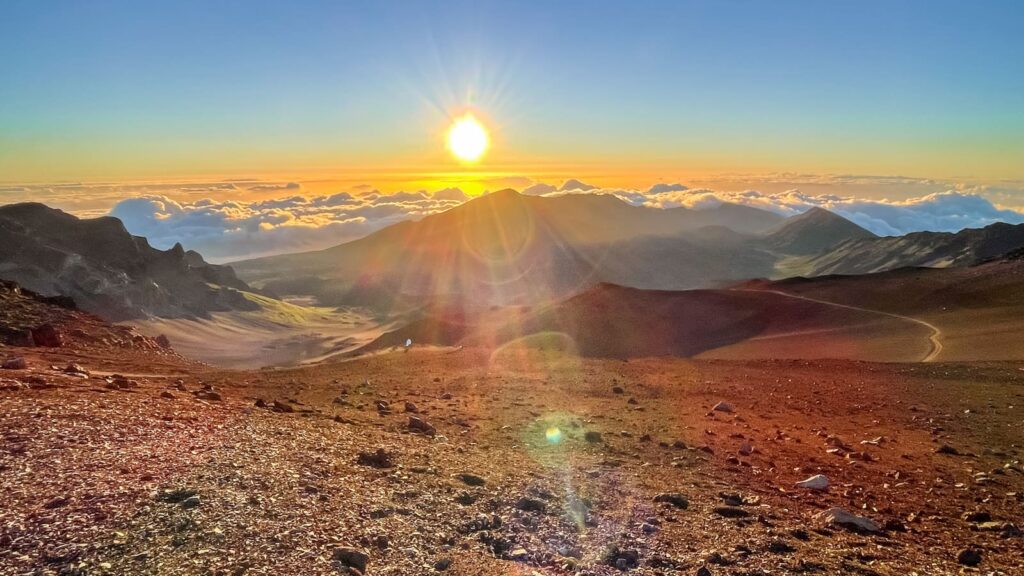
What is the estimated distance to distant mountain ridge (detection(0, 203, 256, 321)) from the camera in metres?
91.5

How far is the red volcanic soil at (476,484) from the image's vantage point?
660 centimetres

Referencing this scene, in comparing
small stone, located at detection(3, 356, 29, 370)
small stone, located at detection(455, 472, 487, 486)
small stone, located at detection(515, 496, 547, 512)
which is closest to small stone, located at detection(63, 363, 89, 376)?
small stone, located at detection(3, 356, 29, 370)

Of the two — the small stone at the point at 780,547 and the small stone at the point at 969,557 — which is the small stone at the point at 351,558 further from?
the small stone at the point at 969,557

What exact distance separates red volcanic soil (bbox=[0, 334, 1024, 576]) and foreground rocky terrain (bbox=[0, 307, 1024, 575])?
0.04 m

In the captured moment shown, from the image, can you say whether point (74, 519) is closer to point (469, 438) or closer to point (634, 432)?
point (469, 438)

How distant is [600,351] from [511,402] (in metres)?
23.0

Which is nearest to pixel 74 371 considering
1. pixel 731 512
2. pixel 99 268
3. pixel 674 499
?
pixel 674 499

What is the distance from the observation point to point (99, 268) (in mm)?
106875

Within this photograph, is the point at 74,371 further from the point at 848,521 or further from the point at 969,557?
the point at 969,557

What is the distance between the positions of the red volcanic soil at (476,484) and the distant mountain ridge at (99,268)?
313 feet

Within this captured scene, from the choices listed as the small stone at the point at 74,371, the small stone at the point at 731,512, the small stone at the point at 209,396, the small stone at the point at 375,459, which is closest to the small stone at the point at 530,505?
the small stone at the point at 375,459

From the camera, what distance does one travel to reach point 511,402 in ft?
59.4

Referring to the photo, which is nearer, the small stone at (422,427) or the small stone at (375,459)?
the small stone at (375,459)

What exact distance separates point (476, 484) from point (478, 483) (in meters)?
0.06
